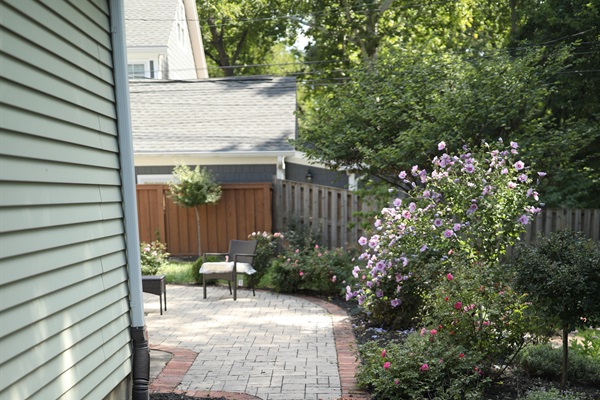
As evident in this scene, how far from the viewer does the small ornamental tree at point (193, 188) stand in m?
13.1

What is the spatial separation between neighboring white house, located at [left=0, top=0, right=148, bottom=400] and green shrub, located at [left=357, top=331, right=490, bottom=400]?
1788mm

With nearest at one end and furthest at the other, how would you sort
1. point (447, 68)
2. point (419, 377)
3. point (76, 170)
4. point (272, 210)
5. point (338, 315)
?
1. point (76, 170)
2. point (419, 377)
3. point (338, 315)
4. point (447, 68)
5. point (272, 210)

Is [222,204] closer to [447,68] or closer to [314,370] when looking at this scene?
[447,68]

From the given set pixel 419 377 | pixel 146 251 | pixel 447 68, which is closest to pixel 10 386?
pixel 419 377

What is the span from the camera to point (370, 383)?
5148mm

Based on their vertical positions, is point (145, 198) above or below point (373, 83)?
below

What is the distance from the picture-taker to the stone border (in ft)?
16.3

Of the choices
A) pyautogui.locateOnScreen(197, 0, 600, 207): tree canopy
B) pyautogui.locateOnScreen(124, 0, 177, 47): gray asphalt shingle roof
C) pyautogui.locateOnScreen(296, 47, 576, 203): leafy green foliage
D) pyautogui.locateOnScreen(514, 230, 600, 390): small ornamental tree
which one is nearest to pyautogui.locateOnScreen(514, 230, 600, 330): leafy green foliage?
pyautogui.locateOnScreen(514, 230, 600, 390): small ornamental tree

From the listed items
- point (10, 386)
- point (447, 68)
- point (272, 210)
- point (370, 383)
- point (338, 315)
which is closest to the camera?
point (10, 386)

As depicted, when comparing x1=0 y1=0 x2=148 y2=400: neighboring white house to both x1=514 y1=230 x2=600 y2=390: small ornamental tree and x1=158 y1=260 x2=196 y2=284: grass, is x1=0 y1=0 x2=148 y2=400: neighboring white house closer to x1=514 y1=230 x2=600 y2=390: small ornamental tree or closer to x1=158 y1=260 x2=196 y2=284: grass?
x1=514 y1=230 x2=600 y2=390: small ornamental tree

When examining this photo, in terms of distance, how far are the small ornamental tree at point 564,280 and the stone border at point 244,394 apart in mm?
1521

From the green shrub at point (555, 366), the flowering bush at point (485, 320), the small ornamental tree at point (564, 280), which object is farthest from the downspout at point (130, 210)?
the green shrub at point (555, 366)

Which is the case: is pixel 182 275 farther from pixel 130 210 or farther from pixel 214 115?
pixel 130 210

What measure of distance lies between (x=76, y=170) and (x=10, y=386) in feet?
4.33
